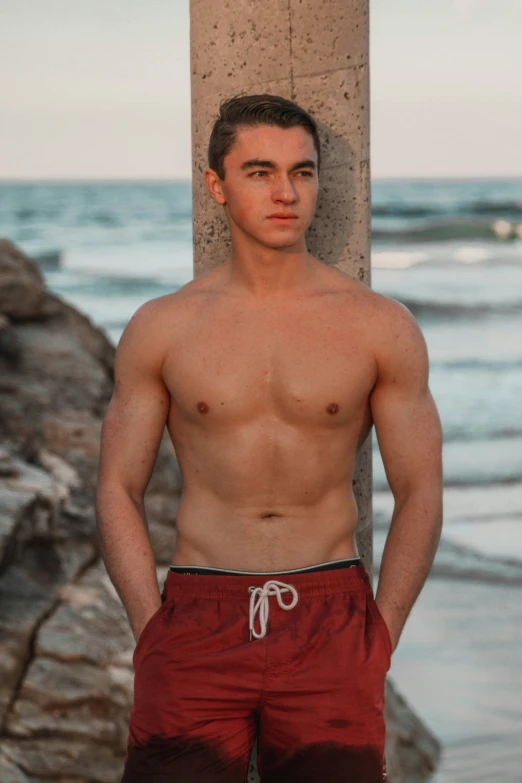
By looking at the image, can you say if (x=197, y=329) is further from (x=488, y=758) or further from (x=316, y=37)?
(x=488, y=758)

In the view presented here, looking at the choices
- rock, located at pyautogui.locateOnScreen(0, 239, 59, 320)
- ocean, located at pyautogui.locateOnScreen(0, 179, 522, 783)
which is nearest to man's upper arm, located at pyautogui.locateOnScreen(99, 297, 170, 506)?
ocean, located at pyautogui.locateOnScreen(0, 179, 522, 783)

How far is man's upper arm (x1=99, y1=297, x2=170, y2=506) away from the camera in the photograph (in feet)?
9.96

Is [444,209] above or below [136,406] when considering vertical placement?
below

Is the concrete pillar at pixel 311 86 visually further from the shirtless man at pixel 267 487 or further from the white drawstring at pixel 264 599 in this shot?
the white drawstring at pixel 264 599

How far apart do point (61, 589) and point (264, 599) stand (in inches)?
91.8

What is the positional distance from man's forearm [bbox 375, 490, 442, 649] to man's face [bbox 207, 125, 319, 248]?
69cm

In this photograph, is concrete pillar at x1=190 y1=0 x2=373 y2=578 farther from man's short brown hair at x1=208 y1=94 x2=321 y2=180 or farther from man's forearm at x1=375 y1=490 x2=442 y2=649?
→ man's forearm at x1=375 y1=490 x2=442 y2=649

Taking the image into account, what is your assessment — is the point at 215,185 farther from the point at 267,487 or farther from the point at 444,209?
the point at 444,209

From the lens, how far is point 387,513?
9195 mm

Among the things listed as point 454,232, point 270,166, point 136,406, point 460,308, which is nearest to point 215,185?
point 270,166

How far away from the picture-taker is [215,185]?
307 cm

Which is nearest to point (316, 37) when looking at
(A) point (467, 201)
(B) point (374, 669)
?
(B) point (374, 669)

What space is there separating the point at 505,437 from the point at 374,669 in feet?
32.0

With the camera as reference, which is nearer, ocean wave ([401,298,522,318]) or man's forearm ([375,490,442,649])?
man's forearm ([375,490,442,649])
